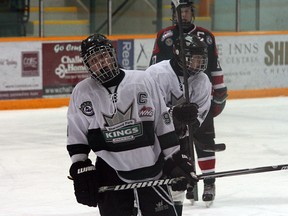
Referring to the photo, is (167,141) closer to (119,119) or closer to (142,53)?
(119,119)

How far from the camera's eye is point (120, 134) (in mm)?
2973

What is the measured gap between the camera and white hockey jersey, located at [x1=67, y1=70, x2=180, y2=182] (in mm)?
2988

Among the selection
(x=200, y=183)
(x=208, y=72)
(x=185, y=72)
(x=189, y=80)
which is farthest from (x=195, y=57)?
(x=200, y=183)

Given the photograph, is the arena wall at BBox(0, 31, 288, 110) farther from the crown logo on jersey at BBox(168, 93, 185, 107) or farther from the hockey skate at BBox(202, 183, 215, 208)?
the crown logo on jersey at BBox(168, 93, 185, 107)

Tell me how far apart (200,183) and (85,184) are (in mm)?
2718

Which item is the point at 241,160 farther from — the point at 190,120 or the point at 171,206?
the point at 171,206

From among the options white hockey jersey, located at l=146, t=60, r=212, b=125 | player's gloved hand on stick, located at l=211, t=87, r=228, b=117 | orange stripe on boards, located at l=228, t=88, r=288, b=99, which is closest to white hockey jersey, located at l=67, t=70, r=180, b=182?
white hockey jersey, located at l=146, t=60, r=212, b=125

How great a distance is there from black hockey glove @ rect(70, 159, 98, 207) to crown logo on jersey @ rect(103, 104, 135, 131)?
6.2 inches

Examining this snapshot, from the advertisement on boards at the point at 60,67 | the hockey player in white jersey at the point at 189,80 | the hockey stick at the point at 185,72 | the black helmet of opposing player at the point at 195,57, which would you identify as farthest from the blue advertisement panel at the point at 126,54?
the black helmet of opposing player at the point at 195,57

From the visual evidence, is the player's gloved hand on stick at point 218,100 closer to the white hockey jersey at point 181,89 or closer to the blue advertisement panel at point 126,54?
the white hockey jersey at point 181,89

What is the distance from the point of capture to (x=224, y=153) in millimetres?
6719

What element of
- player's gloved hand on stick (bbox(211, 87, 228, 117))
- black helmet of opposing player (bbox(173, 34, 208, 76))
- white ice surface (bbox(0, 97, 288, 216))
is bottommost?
white ice surface (bbox(0, 97, 288, 216))

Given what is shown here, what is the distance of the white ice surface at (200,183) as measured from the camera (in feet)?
16.1

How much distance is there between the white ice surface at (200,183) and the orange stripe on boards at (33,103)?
0.13 m
